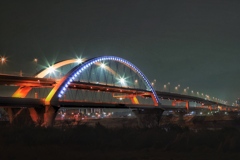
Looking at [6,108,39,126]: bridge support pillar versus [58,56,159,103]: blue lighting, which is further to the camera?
[58,56,159,103]: blue lighting

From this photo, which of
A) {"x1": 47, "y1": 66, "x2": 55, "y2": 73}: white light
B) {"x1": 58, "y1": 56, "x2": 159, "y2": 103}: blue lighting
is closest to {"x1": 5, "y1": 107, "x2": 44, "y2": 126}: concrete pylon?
{"x1": 58, "y1": 56, "x2": 159, "y2": 103}: blue lighting

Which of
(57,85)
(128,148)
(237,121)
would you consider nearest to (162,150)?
(128,148)

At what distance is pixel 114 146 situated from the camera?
30.5 m

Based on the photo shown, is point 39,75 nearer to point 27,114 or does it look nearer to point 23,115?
point 27,114

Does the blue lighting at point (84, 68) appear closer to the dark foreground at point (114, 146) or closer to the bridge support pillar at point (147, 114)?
the bridge support pillar at point (147, 114)

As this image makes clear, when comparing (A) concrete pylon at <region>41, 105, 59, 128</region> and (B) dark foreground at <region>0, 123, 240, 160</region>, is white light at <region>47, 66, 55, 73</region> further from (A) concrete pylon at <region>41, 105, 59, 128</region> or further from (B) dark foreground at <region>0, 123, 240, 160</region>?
(B) dark foreground at <region>0, 123, 240, 160</region>

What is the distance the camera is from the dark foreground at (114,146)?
81.3 feet

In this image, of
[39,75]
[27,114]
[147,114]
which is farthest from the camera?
[147,114]

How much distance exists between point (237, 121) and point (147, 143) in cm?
5699

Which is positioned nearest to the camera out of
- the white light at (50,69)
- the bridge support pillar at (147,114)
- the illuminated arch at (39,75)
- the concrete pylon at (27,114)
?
the concrete pylon at (27,114)

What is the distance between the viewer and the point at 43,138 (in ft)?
105

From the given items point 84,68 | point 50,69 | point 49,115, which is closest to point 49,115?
point 49,115

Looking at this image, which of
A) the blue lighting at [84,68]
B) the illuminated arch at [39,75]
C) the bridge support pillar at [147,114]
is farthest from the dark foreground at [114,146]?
the bridge support pillar at [147,114]

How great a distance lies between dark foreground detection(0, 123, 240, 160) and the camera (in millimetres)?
24781
